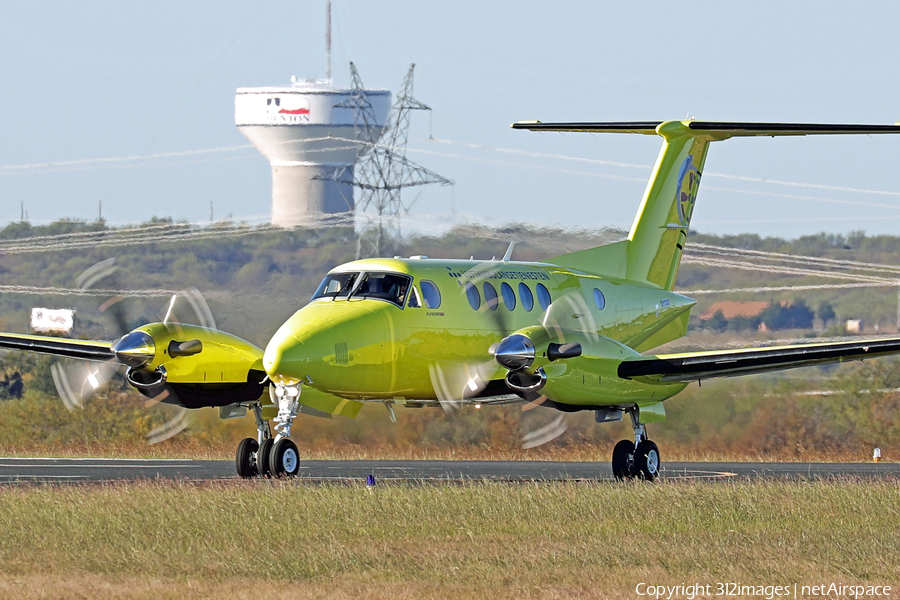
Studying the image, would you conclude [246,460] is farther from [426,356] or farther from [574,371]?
[574,371]

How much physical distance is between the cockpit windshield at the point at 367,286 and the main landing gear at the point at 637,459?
4.55 metres

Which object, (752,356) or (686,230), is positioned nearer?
(752,356)

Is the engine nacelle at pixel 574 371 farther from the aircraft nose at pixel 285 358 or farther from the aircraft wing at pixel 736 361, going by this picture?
the aircraft nose at pixel 285 358

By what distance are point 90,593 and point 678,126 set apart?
55.9 feet

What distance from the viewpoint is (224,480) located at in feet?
67.1

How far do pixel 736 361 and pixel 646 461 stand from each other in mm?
2326

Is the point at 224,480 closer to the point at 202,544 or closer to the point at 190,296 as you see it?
the point at 190,296

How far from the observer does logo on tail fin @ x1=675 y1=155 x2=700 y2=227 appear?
26250mm

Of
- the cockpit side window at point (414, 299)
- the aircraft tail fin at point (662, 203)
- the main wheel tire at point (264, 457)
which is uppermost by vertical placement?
the aircraft tail fin at point (662, 203)

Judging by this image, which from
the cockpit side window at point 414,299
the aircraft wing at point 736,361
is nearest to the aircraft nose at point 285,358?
the cockpit side window at point 414,299

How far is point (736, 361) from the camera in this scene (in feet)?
68.2

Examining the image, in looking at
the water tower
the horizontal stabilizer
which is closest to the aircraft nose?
the horizontal stabilizer

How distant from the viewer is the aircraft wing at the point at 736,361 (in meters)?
20.4

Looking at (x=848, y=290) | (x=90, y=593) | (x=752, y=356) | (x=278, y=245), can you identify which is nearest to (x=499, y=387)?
(x=752, y=356)
